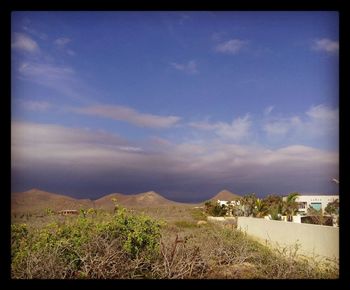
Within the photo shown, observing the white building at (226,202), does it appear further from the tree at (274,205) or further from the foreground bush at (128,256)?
the foreground bush at (128,256)

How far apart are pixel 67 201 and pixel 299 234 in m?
4.65

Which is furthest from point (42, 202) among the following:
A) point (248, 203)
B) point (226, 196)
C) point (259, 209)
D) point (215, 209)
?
point (226, 196)

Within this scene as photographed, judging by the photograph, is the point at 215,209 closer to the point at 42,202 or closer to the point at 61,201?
the point at 42,202

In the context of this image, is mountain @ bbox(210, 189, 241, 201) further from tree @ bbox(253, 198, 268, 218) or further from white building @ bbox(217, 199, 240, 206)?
tree @ bbox(253, 198, 268, 218)

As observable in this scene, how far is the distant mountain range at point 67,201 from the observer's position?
167 inches

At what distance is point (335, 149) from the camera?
3.36 metres

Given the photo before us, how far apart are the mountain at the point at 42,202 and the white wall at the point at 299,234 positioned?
3196 mm

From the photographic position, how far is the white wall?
22.8 ft

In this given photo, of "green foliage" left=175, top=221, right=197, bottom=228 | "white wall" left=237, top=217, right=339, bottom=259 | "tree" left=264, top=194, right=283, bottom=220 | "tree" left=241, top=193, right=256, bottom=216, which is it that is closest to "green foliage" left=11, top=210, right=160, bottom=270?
"white wall" left=237, top=217, right=339, bottom=259

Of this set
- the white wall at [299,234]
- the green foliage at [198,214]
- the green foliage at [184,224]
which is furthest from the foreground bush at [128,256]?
the green foliage at [198,214]

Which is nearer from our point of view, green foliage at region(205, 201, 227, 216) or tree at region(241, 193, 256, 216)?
tree at region(241, 193, 256, 216)

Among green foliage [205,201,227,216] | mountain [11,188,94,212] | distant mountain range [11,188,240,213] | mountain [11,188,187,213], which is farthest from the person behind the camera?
green foliage [205,201,227,216]

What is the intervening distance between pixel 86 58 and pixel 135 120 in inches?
93.1
